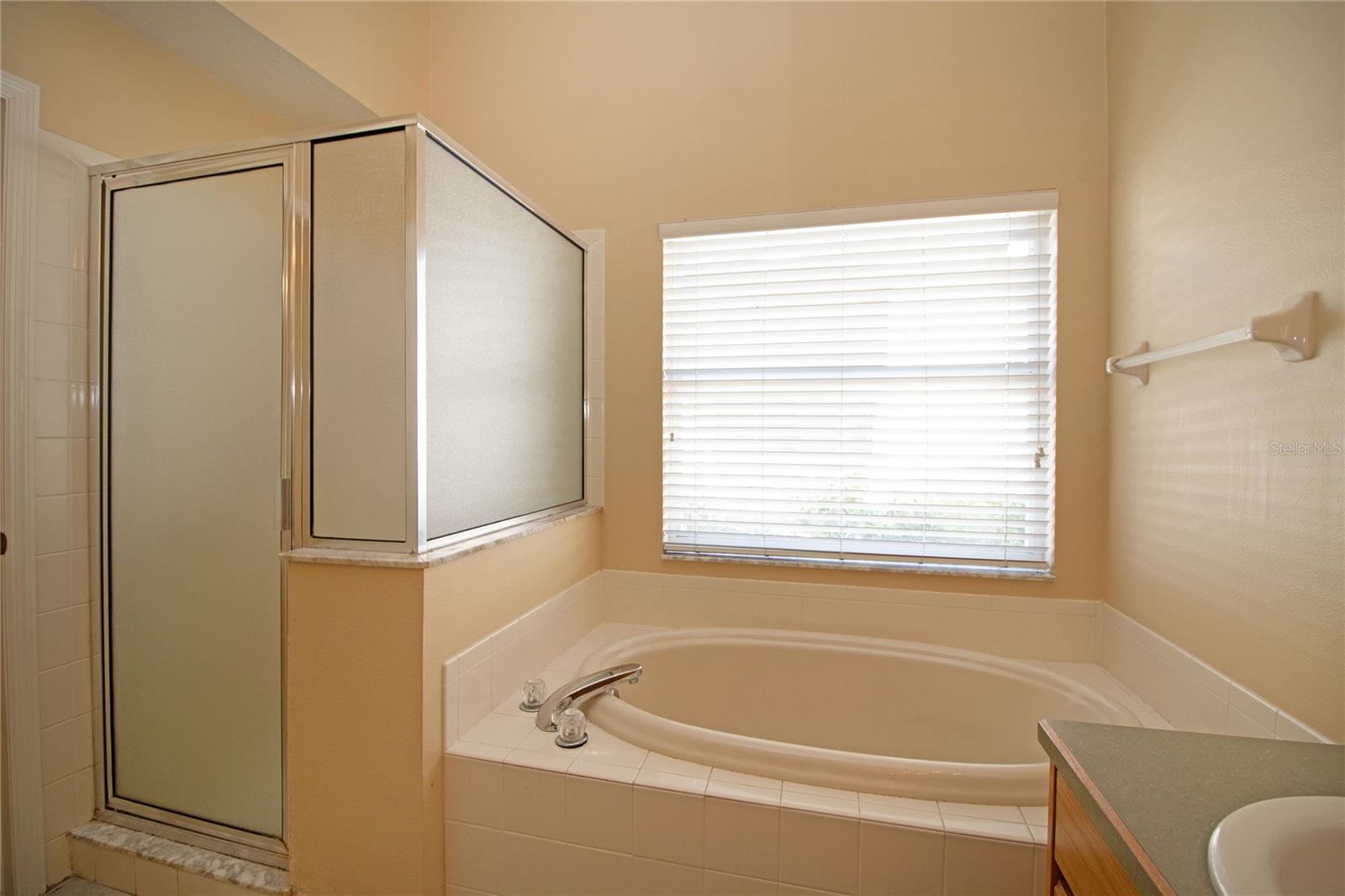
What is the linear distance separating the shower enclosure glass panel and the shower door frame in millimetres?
304

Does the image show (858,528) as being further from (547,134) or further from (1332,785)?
(547,134)

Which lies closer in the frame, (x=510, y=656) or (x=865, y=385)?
(x=510, y=656)

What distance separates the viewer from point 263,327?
142 centimetres

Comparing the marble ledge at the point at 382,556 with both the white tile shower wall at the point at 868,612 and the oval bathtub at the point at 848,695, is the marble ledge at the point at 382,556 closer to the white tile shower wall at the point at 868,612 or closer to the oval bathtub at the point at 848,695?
the oval bathtub at the point at 848,695

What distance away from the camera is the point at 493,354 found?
1.64 m

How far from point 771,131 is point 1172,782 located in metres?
2.05

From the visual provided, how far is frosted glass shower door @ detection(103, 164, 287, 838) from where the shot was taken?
1.42 metres

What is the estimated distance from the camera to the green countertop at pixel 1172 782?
0.57m

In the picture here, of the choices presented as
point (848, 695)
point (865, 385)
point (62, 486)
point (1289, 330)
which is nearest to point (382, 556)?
point (62, 486)

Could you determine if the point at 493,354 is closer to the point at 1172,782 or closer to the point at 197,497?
the point at 197,497

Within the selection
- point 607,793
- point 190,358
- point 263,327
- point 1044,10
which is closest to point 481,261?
point 263,327

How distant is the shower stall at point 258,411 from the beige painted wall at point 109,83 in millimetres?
188

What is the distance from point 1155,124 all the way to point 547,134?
1.90 metres

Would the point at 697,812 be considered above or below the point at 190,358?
below
